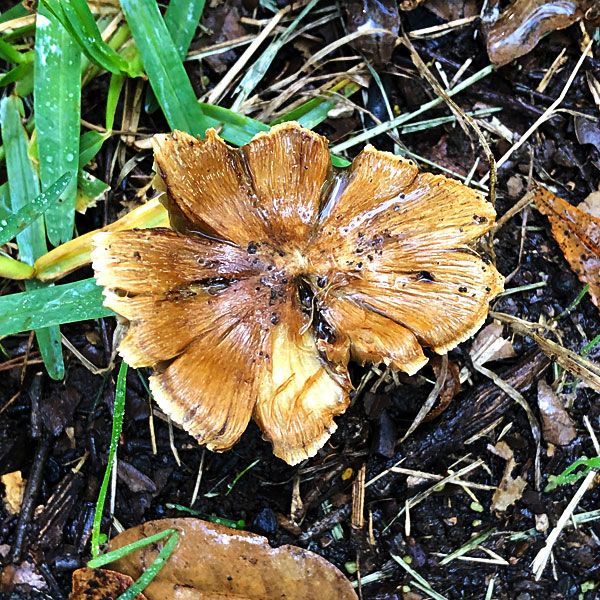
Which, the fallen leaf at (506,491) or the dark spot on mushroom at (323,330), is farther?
the fallen leaf at (506,491)

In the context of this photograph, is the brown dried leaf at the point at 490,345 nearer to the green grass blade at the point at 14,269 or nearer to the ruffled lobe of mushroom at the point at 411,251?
the ruffled lobe of mushroom at the point at 411,251

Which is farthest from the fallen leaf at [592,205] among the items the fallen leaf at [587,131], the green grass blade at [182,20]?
the green grass blade at [182,20]

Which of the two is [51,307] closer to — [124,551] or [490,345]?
[124,551]

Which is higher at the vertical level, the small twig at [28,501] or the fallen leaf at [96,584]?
the small twig at [28,501]

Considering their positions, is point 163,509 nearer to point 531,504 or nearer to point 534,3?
point 531,504

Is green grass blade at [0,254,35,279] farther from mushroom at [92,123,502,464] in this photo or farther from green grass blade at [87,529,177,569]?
green grass blade at [87,529,177,569]

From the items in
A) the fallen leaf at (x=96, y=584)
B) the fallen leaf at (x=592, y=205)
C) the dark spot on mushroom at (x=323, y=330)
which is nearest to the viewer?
the dark spot on mushroom at (x=323, y=330)

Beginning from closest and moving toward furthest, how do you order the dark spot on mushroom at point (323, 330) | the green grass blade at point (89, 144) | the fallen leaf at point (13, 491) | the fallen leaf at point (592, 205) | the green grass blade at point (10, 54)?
the dark spot on mushroom at point (323, 330)
the green grass blade at point (10, 54)
the green grass blade at point (89, 144)
the fallen leaf at point (13, 491)
the fallen leaf at point (592, 205)

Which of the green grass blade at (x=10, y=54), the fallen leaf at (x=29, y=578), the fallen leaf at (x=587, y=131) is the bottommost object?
the fallen leaf at (x=29, y=578)

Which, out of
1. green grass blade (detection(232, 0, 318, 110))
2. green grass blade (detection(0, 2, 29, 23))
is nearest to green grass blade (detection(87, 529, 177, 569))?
green grass blade (detection(232, 0, 318, 110))
